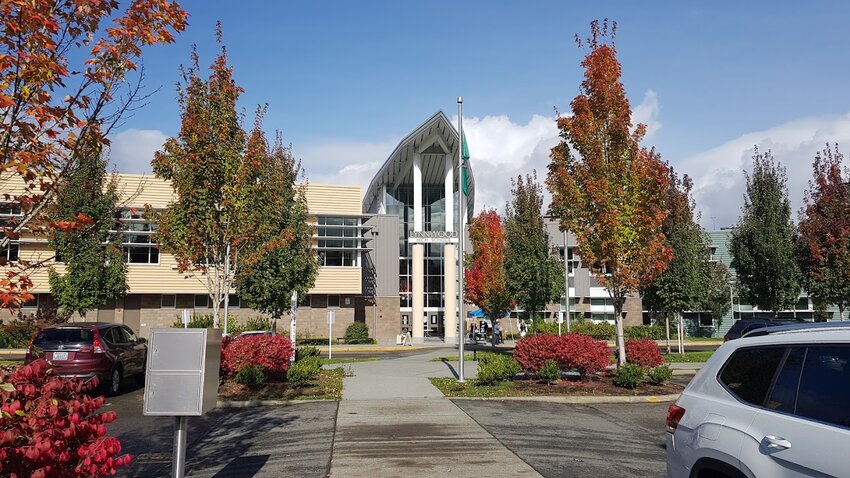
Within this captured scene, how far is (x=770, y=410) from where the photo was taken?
12.9 feet

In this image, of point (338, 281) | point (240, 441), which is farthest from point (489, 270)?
point (240, 441)

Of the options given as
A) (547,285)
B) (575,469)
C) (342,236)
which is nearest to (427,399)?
(575,469)

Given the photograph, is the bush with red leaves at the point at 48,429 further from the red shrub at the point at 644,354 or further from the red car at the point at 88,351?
the red shrub at the point at 644,354

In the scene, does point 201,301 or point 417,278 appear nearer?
point 201,301

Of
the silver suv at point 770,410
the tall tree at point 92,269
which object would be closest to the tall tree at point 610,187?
the silver suv at point 770,410

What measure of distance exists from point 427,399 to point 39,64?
10901 mm

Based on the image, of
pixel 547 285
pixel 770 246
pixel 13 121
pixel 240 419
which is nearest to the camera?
pixel 13 121

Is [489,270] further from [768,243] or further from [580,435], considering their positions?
[580,435]

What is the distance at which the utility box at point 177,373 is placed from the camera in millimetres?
5387

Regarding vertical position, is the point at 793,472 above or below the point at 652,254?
below

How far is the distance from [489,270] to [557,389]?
2242 cm

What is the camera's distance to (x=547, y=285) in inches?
1185

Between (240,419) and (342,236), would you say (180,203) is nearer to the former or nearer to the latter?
(240,419)

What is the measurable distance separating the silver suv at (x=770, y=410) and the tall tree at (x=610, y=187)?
11.5m
